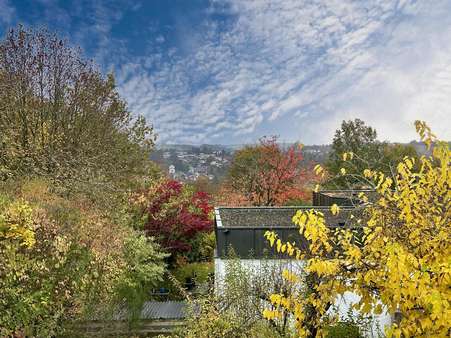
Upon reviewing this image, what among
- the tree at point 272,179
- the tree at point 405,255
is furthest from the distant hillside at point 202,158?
the tree at point 405,255

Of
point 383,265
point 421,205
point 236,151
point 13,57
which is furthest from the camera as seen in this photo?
point 236,151

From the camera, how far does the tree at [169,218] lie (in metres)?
18.2

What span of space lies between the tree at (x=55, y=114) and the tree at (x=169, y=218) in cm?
189

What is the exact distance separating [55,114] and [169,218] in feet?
23.0

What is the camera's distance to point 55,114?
18625 millimetres

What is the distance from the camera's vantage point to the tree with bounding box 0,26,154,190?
16.5 m

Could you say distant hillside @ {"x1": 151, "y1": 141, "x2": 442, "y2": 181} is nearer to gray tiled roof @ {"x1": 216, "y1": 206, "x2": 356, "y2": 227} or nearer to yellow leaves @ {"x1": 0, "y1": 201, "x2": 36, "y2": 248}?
gray tiled roof @ {"x1": 216, "y1": 206, "x2": 356, "y2": 227}

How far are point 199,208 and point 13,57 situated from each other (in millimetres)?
10929

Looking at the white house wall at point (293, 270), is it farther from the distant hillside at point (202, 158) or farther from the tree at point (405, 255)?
the distant hillside at point (202, 158)

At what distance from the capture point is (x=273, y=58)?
67.7ft

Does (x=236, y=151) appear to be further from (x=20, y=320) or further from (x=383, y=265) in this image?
(x=383, y=265)

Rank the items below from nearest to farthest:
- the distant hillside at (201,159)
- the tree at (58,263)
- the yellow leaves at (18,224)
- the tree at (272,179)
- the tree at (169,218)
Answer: the yellow leaves at (18,224)
the tree at (58,263)
the tree at (169,218)
the tree at (272,179)
the distant hillside at (201,159)

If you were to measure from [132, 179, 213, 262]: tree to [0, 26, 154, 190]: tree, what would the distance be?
1894 mm

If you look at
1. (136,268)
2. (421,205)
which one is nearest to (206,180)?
(136,268)
